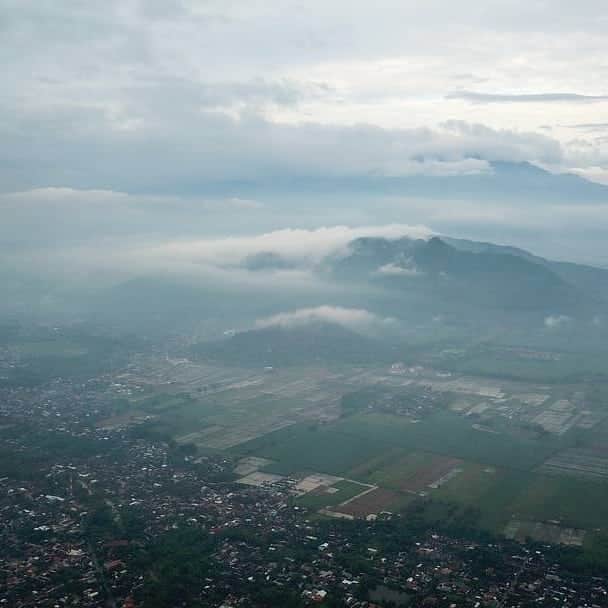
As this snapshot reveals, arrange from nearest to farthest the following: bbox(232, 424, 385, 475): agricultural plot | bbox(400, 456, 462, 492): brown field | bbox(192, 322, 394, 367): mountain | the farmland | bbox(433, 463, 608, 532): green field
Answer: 1. bbox(433, 463, 608, 532): green field
2. the farmland
3. bbox(400, 456, 462, 492): brown field
4. bbox(232, 424, 385, 475): agricultural plot
5. bbox(192, 322, 394, 367): mountain

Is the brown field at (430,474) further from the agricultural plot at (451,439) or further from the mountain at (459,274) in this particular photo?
the mountain at (459,274)

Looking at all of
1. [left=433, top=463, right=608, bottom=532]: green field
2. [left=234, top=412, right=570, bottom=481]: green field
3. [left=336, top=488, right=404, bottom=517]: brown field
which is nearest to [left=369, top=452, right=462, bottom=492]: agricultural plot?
[left=234, top=412, right=570, bottom=481]: green field

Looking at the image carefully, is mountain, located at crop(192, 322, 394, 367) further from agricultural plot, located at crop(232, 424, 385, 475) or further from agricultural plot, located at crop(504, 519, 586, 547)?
agricultural plot, located at crop(504, 519, 586, 547)

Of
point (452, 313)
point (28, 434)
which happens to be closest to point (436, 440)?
point (28, 434)

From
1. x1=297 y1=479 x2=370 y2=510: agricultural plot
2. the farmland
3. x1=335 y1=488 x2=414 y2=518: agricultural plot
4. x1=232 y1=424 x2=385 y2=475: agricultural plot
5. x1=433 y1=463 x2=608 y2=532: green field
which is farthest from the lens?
x1=232 y1=424 x2=385 y2=475: agricultural plot

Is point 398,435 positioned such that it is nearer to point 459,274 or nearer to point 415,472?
point 415,472

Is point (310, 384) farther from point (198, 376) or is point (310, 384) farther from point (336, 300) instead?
point (336, 300)

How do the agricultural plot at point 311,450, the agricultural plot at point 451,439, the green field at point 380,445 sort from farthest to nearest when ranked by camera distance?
the agricultural plot at point 451,439 < the green field at point 380,445 < the agricultural plot at point 311,450

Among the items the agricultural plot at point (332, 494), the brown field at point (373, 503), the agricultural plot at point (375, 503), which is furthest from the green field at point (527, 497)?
the agricultural plot at point (332, 494)
